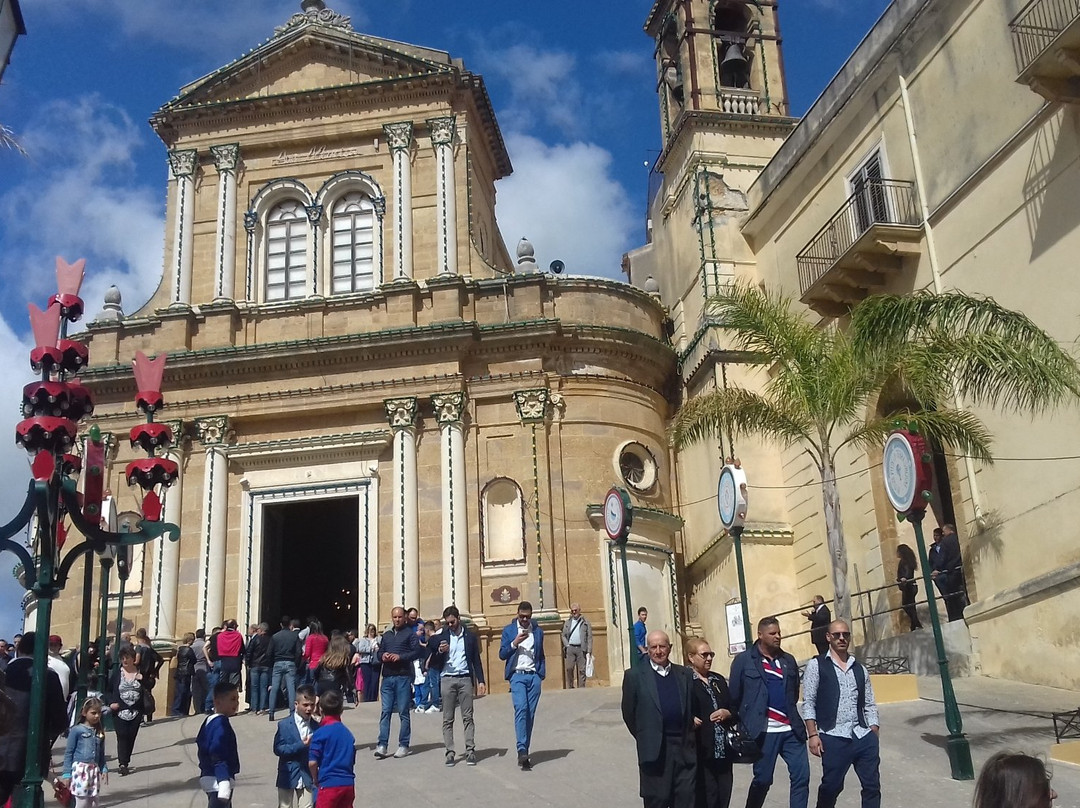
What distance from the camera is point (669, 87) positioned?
1199 inches

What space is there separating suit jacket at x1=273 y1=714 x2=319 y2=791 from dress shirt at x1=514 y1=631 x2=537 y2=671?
3.55 metres

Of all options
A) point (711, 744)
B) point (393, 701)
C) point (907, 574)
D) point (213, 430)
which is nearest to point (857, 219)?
point (907, 574)

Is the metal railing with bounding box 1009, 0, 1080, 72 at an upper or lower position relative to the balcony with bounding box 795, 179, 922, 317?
upper

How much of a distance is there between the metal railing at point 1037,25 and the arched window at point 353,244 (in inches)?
573

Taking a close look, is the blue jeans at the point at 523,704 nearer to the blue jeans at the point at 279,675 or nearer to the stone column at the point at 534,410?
the blue jeans at the point at 279,675

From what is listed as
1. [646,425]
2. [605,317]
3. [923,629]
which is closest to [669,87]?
[605,317]

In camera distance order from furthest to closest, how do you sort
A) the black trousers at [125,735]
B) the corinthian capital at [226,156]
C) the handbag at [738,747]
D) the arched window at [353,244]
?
the corinthian capital at [226,156] → the arched window at [353,244] → the black trousers at [125,735] → the handbag at [738,747]

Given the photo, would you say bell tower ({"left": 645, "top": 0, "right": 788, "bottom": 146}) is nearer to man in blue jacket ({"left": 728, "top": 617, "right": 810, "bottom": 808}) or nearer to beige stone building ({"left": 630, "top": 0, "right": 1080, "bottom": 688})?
beige stone building ({"left": 630, "top": 0, "right": 1080, "bottom": 688})

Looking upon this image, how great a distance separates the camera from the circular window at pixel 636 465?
25.0 meters

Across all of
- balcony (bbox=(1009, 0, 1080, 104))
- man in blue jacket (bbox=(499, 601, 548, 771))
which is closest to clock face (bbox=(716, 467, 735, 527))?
man in blue jacket (bbox=(499, 601, 548, 771))

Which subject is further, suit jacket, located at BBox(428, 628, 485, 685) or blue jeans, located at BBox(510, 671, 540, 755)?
suit jacket, located at BBox(428, 628, 485, 685)

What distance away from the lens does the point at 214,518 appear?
24375 mm

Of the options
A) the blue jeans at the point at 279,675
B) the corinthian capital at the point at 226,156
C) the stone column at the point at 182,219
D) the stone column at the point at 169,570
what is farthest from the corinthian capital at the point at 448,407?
the corinthian capital at the point at 226,156

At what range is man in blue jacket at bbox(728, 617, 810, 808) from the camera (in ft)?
29.9
